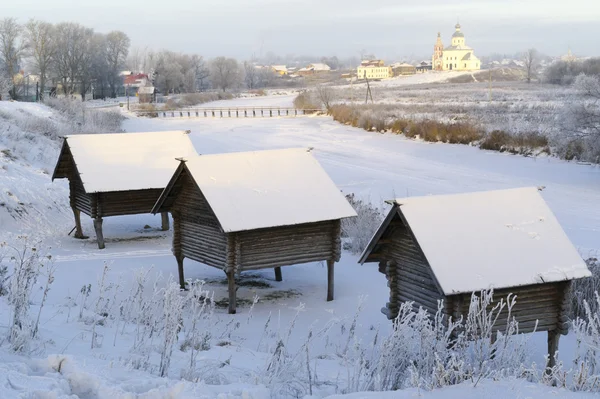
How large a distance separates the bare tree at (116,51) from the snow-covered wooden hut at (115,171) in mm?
91507

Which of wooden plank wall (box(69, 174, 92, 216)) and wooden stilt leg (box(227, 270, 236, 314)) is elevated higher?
wooden plank wall (box(69, 174, 92, 216))

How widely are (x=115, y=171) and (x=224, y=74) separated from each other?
12312cm

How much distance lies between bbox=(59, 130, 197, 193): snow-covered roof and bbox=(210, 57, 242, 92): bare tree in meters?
120

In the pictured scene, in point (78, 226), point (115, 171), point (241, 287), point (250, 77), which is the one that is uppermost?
point (250, 77)

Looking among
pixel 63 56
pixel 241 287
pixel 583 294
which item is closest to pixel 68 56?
pixel 63 56

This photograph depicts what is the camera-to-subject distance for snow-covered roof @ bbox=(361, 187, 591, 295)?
9430 mm

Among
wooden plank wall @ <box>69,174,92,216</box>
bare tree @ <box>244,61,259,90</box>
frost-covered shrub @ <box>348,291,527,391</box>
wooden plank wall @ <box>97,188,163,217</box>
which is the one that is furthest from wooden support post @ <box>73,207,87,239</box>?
bare tree @ <box>244,61,259,90</box>

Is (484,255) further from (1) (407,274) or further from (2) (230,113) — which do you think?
(2) (230,113)

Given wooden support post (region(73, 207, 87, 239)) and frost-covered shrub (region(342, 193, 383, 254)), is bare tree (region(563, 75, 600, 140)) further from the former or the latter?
wooden support post (region(73, 207, 87, 239))

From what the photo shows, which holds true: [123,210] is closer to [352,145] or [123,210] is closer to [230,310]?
[230,310]

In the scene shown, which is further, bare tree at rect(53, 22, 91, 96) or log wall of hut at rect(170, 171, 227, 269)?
bare tree at rect(53, 22, 91, 96)

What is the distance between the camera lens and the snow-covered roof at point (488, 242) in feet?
30.9

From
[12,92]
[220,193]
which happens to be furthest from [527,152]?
[12,92]

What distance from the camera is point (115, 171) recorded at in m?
18.3
